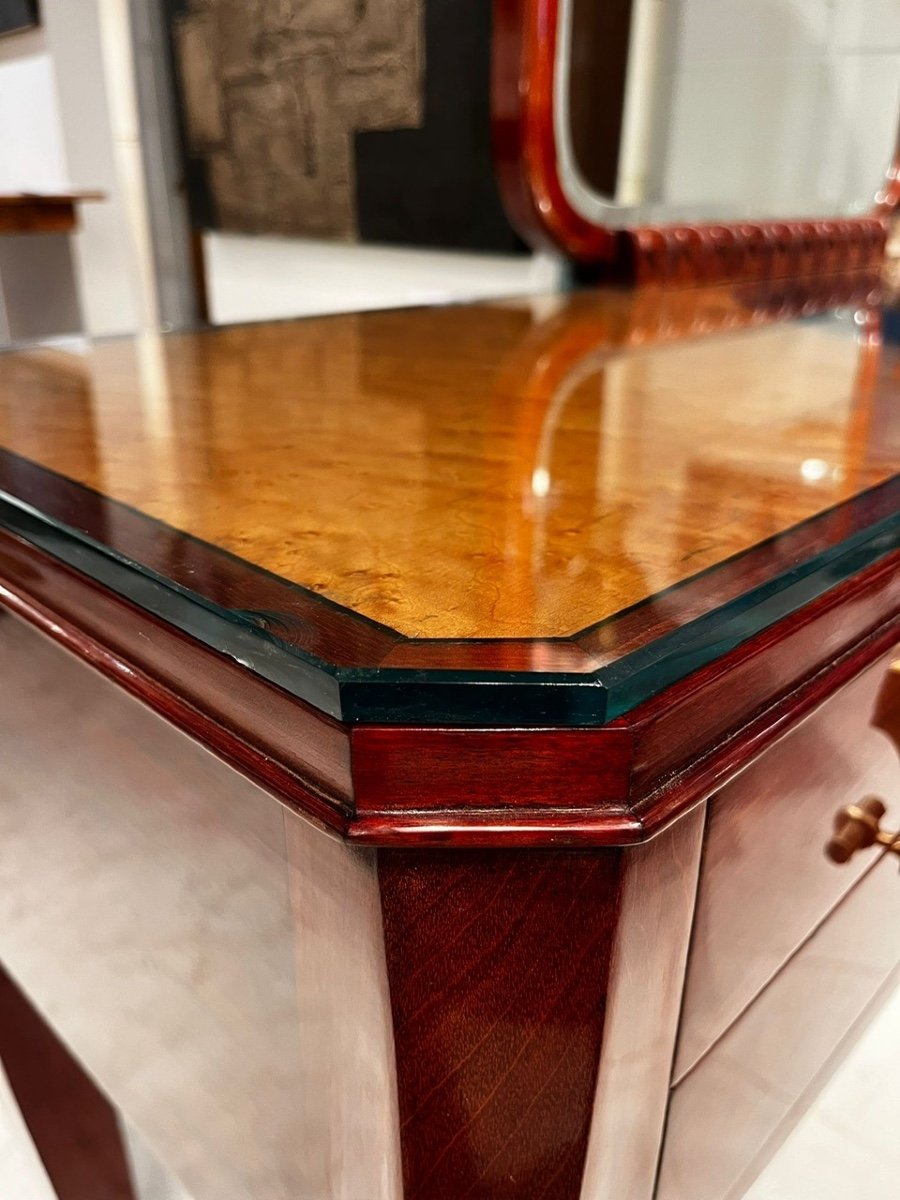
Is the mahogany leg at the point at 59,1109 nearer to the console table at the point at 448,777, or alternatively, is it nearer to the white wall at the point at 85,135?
the console table at the point at 448,777

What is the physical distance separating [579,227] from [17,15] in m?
1.31

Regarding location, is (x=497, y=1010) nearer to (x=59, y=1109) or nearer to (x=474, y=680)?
(x=474, y=680)

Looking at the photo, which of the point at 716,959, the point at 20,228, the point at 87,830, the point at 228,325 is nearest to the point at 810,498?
the point at 716,959

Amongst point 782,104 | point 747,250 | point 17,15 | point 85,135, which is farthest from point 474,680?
point 17,15

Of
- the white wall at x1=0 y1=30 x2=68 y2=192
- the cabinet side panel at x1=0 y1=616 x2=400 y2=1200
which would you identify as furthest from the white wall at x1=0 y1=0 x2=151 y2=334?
the cabinet side panel at x1=0 y1=616 x2=400 y2=1200

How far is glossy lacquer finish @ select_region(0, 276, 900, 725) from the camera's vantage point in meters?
0.23

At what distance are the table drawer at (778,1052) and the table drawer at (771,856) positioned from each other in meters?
0.02

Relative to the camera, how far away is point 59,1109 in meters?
0.62

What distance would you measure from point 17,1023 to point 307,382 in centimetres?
43

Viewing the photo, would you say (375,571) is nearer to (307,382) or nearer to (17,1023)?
(307,382)

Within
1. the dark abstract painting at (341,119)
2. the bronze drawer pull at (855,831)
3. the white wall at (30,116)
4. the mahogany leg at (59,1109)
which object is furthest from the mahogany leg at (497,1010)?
the white wall at (30,116)

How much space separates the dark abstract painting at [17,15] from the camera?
5.23 ft

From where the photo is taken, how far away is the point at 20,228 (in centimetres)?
151

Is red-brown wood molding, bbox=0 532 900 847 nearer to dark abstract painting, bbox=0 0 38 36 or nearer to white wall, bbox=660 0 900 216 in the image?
white wall, bbox=660 0 900 216
